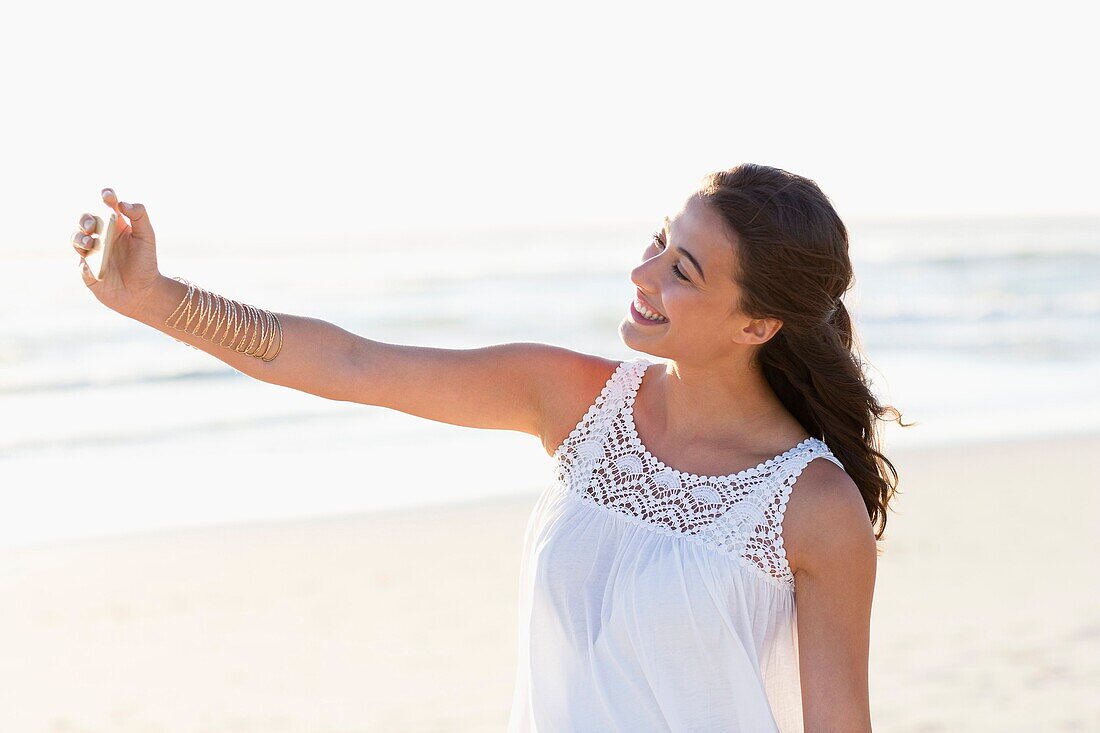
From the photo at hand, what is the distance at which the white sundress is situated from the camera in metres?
2.34

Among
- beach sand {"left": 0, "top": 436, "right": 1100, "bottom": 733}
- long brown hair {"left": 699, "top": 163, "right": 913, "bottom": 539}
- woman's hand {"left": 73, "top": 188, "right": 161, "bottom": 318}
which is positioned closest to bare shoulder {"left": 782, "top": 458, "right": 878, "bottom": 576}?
long brown hair {"left": 699, "top": 163, "right": 913, "bottom": 539}

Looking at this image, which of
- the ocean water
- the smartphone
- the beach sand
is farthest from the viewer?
the ocean water

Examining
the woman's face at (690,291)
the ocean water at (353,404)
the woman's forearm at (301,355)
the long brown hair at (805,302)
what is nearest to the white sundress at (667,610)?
the long brown hair at (805,302)

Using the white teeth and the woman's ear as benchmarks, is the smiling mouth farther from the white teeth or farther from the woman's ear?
the woman's ear

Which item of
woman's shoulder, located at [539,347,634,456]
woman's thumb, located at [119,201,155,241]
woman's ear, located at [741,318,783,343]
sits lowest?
woman's shoulder, located at [539,347,634,456]

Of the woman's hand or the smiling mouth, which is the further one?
the smiling mouth

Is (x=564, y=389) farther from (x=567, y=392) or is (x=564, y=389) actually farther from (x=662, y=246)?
(x=662, y=246)

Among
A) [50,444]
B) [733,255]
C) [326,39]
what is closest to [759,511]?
[733,255]

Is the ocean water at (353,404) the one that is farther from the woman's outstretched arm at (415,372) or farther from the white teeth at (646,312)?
the woman's outstretched arm at (415,372)

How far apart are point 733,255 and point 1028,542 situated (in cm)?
538

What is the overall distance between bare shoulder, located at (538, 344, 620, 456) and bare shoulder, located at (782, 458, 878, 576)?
0.50 meters

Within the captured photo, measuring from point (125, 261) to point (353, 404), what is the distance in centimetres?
813

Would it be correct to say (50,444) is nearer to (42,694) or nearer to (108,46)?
(42,694)

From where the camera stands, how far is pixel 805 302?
99.3 inches
